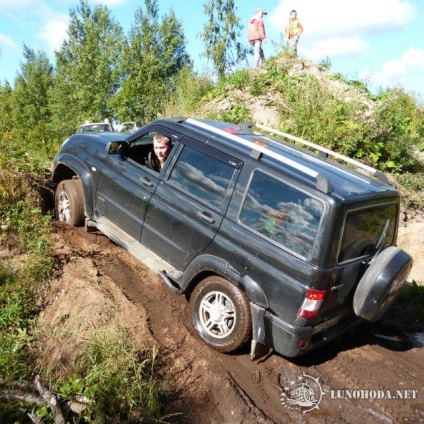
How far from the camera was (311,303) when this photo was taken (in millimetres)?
2979

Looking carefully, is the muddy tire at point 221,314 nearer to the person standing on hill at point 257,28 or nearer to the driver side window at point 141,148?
the driver side window at point 141,148

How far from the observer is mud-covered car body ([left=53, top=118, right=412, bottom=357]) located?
3.01 meters

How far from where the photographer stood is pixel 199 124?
13.6ft

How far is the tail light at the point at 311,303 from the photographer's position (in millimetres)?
2956

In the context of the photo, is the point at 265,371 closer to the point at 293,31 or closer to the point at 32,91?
the point at 293,31

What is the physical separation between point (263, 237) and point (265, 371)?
1.24 m

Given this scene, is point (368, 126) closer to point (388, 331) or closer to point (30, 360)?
point (388, 331)

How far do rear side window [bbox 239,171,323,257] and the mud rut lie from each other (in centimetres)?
124

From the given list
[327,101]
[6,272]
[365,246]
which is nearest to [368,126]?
[327,101]

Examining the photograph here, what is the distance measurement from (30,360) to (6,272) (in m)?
1.21

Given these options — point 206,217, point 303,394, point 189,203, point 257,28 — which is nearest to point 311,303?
point 303,394

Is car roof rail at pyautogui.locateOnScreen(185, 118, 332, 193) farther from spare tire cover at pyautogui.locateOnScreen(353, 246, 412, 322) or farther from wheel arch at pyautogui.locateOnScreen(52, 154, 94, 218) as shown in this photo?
wheel arch at pyautogui.locateOnScreen(52, 154, 94, 218)

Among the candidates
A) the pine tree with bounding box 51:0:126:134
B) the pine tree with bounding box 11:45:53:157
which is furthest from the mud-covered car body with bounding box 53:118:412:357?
the pine tree with bounding box 11:45:53:157

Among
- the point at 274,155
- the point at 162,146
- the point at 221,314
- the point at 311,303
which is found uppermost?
the point at 274,155
